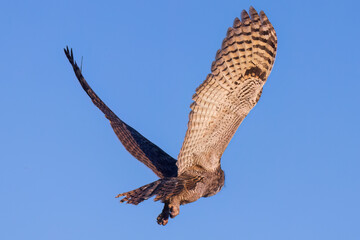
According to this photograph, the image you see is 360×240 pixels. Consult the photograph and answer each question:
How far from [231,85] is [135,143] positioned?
8.47 feet

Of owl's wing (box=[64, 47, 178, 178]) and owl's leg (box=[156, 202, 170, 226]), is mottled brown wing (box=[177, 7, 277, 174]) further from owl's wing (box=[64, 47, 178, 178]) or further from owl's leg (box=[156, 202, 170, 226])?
owl's wing (box=[64, 47, 178, 178])

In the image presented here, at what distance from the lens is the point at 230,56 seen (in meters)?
10.5

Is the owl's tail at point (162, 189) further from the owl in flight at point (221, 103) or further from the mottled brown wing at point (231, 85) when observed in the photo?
the mottled brown wing at point (231, 85)

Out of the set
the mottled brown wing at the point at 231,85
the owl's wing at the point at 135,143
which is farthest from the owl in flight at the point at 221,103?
the owl's wing at the point at 135,143

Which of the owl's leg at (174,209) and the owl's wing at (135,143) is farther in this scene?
the owl's wing at (135,143)

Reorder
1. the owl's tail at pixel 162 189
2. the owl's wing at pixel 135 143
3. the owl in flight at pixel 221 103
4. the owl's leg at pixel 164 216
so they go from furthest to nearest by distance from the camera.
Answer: the owl's wing at pixel 135 143 → the owl's leg at pixel 164 216 → the owl in flight at pixel 221 103 → the owl's tail at pixel 162 189

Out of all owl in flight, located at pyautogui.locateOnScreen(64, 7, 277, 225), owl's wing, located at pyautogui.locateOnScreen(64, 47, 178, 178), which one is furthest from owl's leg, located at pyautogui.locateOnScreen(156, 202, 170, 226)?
owl's wing, located at pyautogui.locateOnScreen(64, 47, 178, 178)

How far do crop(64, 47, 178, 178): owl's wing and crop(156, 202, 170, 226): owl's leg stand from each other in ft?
2.75

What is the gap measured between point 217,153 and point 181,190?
2.56ft

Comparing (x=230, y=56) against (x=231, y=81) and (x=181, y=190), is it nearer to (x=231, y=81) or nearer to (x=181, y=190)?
(x=231, y=81)

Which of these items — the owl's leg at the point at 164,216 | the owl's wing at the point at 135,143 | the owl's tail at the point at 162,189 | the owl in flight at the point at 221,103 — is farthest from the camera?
the owl's wing at the point at 135,143

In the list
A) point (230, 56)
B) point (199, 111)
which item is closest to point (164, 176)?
point (199, 111)

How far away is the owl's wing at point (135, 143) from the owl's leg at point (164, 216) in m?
0.84

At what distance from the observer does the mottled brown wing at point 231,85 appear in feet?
34.5
